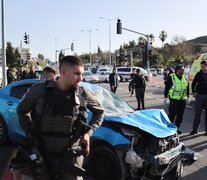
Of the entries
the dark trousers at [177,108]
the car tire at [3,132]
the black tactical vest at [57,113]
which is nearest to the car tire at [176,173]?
the black tactical vest at [57,113]

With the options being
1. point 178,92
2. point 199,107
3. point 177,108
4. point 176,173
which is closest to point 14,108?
point 176,173

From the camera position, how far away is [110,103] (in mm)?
6023

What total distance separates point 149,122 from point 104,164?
909 mm

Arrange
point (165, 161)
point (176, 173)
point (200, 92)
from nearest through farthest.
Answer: point (165, 161), point (176, 173), point (200, 92)

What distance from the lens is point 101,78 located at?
43.4 metres

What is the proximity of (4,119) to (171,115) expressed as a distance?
4322 mm

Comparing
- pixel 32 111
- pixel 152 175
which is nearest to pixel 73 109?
pixel 32 111

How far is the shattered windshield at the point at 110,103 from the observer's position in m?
5.75

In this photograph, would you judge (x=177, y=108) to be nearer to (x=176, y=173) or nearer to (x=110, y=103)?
(x=110, y=103)

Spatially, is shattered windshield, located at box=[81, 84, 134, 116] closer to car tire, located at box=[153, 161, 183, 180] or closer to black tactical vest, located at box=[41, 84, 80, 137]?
car tire, located at box=[153, 161, 183, 180]

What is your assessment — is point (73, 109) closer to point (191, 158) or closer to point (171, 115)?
point (191, 158)

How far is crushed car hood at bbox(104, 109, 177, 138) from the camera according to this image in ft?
16.6

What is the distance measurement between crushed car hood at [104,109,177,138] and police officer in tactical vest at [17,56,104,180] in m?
2.02

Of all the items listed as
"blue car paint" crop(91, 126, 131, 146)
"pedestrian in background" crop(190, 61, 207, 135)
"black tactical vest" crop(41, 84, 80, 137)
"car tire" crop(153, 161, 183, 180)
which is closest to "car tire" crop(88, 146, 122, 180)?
"blue car paint" crop(91, 126, 131, 146)
